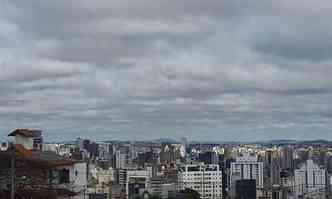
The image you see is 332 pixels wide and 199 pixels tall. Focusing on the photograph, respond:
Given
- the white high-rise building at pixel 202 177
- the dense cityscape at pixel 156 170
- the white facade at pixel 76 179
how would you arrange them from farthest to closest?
the white high-rise building at pixel 202 177 → the white facade at pixel 76 179 → the dense cityscape at pixel 156 170

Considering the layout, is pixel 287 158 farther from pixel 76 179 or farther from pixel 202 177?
pixel 76 179

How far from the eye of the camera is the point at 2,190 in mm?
16188

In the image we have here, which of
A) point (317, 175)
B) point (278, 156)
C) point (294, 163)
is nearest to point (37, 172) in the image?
point (317, 175)

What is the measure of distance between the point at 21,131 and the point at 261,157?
11451 cm

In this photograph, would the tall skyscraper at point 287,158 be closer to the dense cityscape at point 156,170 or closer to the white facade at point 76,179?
the dense cityscape at point 156,170

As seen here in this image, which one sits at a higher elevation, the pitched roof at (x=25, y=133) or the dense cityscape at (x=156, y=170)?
the pitched roof at (x=25, y=133)

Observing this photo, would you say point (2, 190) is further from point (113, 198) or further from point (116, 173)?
point (116, 173)

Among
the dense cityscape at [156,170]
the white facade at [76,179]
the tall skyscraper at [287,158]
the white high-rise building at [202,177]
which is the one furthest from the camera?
the tall skyscraper at [287,158]

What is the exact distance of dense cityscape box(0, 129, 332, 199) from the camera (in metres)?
17.6

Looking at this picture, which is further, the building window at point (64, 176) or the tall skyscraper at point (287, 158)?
the tall skyscraper at point (287, 158)

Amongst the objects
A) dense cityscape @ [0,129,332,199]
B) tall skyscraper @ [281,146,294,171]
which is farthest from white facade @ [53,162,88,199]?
tall skyscraper @ [281,146,294,171]

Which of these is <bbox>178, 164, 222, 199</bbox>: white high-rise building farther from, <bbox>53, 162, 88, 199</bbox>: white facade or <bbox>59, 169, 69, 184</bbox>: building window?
<bbox>59, 169, 69, 184</bbox>: building window

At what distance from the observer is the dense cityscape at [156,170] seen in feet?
57.8

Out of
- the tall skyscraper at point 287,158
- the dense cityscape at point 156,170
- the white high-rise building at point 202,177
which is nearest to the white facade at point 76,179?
the dense cityscape at point 156,170
